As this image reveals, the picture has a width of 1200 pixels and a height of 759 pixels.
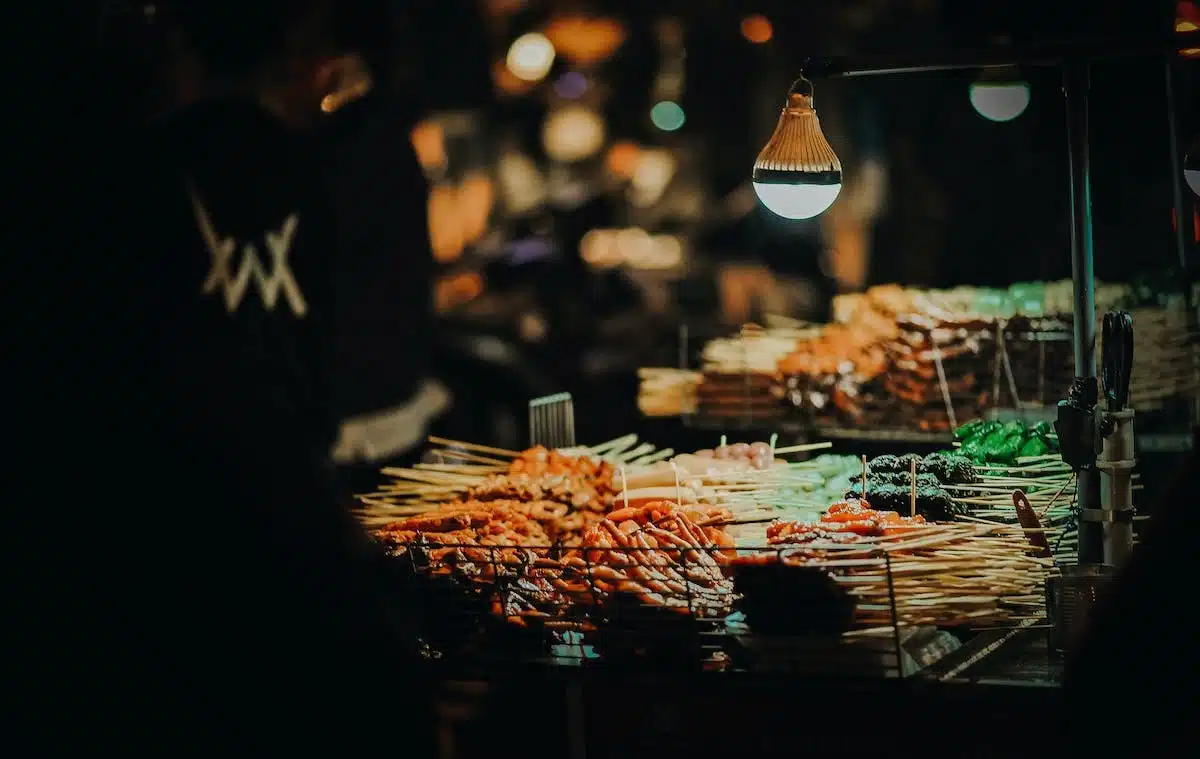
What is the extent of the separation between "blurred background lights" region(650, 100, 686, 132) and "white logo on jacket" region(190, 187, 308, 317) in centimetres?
522

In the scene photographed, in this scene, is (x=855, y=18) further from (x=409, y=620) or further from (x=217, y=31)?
(x=217, y=31)

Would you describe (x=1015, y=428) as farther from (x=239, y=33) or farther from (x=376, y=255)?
(x=376, y=255)

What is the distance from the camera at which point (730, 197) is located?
9.16 metres

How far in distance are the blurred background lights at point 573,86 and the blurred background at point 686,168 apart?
0.06ft

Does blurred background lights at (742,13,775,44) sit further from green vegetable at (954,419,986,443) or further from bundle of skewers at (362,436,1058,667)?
bundle of skewers at (362,436,1058,667)

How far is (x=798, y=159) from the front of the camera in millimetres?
2820

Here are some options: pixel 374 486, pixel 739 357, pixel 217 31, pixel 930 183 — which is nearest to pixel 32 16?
pixel 217 31

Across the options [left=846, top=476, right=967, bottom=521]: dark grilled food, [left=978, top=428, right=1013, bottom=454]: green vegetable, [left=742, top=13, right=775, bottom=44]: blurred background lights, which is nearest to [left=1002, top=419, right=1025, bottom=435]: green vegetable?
[left=978, top=428, right=1013, bottom=454]: green vegetable

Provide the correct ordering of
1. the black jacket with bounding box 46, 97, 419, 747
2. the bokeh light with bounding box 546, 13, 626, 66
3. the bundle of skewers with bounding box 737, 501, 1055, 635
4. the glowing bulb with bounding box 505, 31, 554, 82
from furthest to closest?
the bokeh light with bounding box 546, 13, 626, 66 < the glowing bulb with bounding box 505, 31, 554, 82 < the bundle of skewers with bounding box 737, 501, 1055, 635 < the black jacket with bounding box 46, 97, 419, 747

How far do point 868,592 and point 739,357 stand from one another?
2842 mm

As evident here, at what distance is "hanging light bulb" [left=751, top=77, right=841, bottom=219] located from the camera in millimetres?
2807

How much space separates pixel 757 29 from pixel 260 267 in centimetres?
529

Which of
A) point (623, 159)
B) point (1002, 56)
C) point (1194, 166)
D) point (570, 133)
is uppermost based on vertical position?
point (570, 133)

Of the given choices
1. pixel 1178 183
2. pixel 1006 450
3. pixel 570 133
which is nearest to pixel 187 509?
pixel 1006 450
